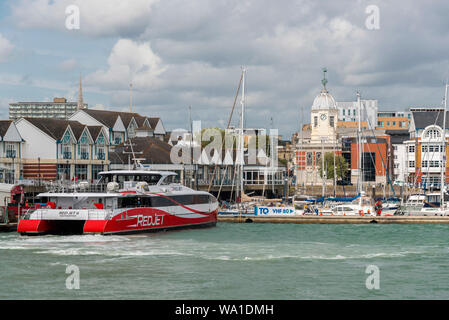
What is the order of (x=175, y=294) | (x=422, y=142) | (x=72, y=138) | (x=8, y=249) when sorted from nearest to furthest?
(x=175, y=294)
(x=8, y=249)
(x=72, y=138)
(x=422, y=142)

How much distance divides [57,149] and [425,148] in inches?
2649

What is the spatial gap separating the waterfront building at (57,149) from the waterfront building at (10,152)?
37.7 inches

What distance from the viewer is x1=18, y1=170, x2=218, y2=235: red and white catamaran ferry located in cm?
4644

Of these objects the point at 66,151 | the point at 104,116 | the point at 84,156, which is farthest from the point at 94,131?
the point at 104,116

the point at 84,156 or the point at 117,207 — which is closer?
the point at 117,207

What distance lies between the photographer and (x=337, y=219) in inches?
2564

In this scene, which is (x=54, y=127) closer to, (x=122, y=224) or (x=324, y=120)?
(x=122, y=224)

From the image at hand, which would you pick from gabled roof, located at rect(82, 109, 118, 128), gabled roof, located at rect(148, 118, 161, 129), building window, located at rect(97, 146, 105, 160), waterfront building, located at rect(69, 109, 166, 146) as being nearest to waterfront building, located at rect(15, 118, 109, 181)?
building window, located at rect(97, 146, 105, 160)

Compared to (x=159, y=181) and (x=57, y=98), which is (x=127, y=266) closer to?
(x=159, y=181)

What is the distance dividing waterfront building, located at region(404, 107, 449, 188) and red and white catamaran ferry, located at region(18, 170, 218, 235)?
216 feet

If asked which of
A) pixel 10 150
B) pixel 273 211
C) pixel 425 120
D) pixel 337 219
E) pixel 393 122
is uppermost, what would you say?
pixel 393 122

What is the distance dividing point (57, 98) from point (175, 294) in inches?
3968

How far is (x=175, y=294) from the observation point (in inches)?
1163
